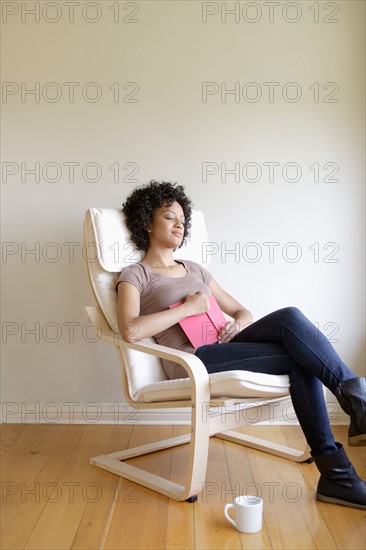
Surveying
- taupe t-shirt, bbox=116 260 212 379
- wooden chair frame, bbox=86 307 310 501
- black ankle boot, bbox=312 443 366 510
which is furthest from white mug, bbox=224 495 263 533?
taupe t-shirt, bbox=116 260 212 379

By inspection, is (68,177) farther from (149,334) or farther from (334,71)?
(334,71)

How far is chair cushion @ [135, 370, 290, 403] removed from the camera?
2283 mm

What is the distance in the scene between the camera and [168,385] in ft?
8.07

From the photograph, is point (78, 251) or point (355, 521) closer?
point (355, 521)

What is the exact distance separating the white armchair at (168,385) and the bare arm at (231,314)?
0.22 m

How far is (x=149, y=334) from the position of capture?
103 inches

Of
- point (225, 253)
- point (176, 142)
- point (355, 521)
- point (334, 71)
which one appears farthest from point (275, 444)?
point (334, 71)

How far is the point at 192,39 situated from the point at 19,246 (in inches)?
55.2

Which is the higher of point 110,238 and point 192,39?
point 192,39

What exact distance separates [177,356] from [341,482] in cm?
74
